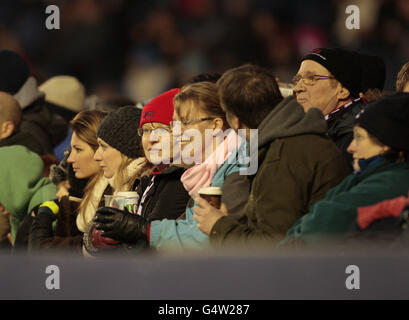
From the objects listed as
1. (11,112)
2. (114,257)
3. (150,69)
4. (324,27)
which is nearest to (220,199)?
(114,257)

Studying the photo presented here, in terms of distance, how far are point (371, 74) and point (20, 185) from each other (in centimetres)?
239

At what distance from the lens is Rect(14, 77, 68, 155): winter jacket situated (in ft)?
21.6

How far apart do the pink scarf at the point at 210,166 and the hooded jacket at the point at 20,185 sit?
1645mm

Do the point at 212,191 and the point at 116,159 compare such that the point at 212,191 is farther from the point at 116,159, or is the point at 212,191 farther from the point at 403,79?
the point at 116,159

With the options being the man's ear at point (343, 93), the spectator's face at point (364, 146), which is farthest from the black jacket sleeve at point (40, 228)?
the spectator's face at point (364, 146)

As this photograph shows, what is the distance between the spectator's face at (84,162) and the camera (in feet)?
17.1

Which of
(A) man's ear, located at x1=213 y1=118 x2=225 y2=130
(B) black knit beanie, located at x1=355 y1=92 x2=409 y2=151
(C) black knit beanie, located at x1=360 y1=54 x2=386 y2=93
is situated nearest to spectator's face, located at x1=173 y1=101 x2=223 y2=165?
(A) man's ear, located at x1=213 y1=118 x2=225 y2=130

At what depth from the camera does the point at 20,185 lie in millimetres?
5367

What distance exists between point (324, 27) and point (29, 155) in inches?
135

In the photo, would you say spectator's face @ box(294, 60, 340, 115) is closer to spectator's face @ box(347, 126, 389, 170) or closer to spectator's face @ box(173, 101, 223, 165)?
spectator's face @ box(173, 101, 223, 165)

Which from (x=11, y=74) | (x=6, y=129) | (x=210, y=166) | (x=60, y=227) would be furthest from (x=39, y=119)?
(x=210, y=166)

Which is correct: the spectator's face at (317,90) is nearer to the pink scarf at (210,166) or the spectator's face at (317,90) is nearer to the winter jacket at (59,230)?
the pink scarf at (210,166)

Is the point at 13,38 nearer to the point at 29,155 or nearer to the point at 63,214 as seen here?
the point at 29,155

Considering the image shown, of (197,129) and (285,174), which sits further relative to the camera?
(197,129)
